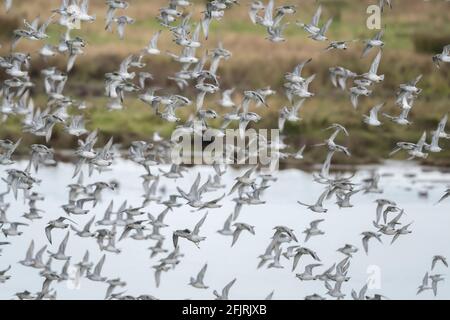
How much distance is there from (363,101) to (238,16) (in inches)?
209

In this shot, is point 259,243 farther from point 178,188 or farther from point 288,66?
point 288,66

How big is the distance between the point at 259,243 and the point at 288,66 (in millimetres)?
9399

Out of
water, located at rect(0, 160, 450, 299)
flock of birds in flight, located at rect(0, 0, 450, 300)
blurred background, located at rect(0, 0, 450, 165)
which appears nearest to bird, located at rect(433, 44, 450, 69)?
flock of birds in flight, located at rect(0, 0, 450, 300)

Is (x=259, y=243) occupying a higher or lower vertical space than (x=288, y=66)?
lower

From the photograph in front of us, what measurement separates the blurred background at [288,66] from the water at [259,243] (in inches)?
55.1

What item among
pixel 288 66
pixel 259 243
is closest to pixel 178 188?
pixel 259 243

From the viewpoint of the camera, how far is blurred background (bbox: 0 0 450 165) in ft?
104

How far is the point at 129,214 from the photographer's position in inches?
903

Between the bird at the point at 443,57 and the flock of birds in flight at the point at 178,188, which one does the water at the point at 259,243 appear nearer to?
the flock of birds in flight at the point at 178,188

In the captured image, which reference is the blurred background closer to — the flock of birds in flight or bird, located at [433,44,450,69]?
the flock of birds in flight

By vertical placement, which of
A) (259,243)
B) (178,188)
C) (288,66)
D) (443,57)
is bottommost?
(178,188)

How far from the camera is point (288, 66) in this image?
1396 inches
